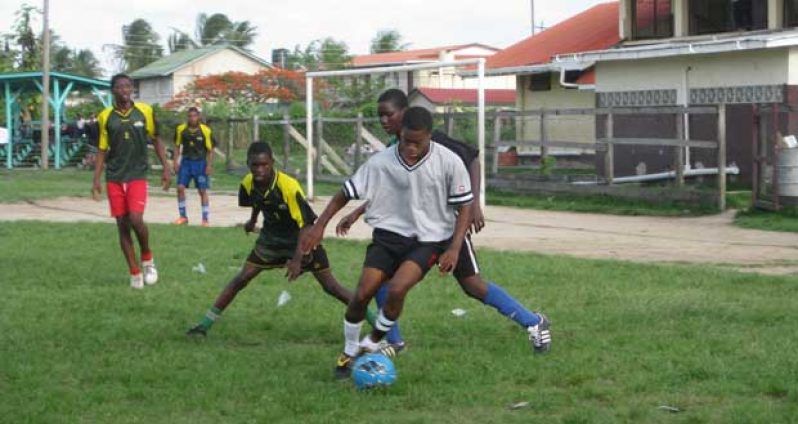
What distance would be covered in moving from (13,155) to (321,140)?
51.5 feet

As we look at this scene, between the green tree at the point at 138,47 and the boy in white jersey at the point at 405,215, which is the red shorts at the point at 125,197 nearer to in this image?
the boy in white jersey at the point at 405,215

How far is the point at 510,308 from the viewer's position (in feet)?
28.2

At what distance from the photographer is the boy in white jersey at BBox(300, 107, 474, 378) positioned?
792 cm

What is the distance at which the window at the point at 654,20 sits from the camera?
3041 cm

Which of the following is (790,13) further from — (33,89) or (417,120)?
(33,89)

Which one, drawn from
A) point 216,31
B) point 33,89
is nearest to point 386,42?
point 216,31

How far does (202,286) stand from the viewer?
1209 centimetres

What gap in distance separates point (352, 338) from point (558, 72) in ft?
90.4

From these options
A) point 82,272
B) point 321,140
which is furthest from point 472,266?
point 321,140

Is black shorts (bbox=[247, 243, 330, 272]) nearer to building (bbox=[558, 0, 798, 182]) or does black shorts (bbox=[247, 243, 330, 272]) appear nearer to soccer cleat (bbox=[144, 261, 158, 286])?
soccer cleat (bbox=[144, 261, 158, 286])

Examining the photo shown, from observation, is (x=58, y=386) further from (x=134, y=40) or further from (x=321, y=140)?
(x=134, y=40)

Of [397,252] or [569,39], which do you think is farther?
[569,39]

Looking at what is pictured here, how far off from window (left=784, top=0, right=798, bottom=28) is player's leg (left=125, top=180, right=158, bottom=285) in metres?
17.8

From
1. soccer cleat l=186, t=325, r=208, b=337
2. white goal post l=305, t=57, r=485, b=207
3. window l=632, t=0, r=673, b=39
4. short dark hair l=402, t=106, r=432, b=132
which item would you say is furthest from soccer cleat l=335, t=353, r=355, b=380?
window l=632, t=0, r=673, b=39
